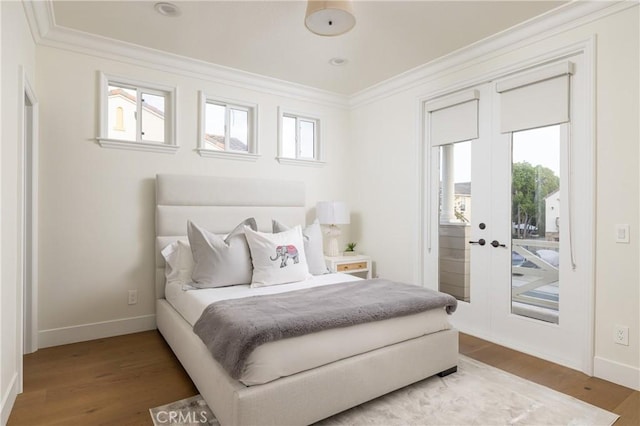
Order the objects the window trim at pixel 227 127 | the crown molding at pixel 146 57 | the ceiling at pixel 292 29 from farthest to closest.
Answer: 1. the window trim at pixel 227 127
2. the crown molding at pixel 146 57
3. the ceiling at pixel 292 29

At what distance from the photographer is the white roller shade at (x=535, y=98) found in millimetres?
2771

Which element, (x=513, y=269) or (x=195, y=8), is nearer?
(x=195, y=8)

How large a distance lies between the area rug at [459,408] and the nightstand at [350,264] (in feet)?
5.87

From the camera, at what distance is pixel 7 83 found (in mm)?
2027

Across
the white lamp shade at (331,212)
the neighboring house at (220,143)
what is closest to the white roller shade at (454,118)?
the white lamp shade at (331,212)

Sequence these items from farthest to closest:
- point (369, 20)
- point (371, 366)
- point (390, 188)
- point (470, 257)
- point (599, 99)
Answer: point (390, 188)
point (470, 257)
point (369, 20)
point (599, 99)
point (371, 366)

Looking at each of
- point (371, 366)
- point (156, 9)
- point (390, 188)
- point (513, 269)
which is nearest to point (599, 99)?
point (513, 269)

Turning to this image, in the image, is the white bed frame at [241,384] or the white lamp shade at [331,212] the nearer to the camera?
the white bed frame at [241,384]

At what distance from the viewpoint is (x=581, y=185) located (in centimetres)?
268

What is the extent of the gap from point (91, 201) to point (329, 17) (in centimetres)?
254

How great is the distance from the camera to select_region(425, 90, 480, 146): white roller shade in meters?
3.43

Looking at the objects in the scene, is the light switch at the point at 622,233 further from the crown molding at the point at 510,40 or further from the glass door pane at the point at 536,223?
the crown molding at the point at 510,40

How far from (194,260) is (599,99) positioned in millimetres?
3282

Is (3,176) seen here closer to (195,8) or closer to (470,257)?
(195,8)
